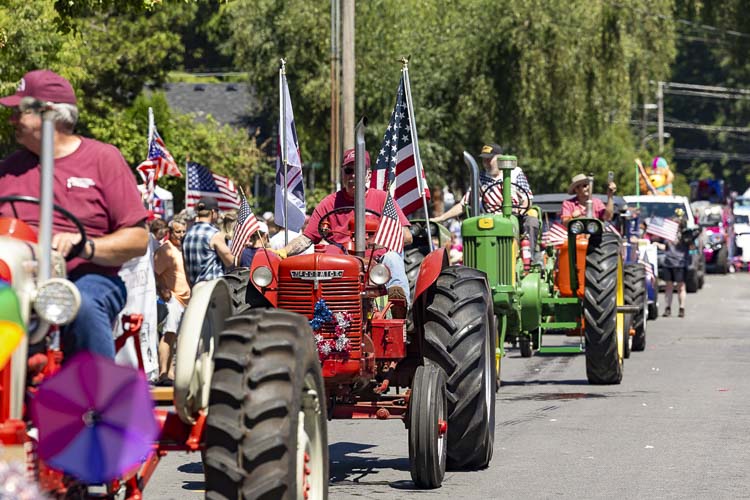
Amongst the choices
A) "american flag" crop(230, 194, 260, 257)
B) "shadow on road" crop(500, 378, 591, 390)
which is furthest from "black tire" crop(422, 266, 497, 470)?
"shadow on road" crop(500, 378, 591, 390)

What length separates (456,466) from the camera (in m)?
10.4

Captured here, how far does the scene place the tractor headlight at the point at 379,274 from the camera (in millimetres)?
9484

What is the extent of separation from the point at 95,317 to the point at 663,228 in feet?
79.5

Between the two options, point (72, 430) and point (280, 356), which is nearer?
point (72, 430)

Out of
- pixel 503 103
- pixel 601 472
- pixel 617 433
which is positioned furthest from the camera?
pixel 503 103

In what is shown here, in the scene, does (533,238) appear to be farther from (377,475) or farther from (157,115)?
(157,115)

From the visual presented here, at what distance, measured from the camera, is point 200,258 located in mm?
16734

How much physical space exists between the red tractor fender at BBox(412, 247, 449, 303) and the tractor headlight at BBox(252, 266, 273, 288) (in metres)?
1.06

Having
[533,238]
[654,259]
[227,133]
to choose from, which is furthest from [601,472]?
[227,133]

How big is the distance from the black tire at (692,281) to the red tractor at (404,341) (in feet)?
86.4

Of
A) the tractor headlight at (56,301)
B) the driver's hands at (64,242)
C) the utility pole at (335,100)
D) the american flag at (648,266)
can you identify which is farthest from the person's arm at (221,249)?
the tractor headlight at (56,301)

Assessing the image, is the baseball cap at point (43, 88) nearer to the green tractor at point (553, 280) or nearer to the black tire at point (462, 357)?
the black tire at point (462, 357)

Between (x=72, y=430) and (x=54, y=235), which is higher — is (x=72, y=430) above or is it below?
below

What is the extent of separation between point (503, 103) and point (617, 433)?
29.0 meters
